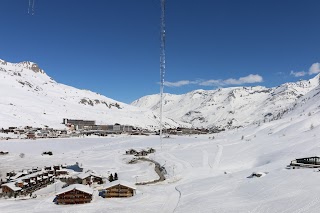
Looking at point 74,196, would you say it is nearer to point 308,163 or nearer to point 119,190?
point 119,190

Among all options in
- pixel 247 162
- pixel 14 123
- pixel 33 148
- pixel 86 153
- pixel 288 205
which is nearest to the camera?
pixel 288 205

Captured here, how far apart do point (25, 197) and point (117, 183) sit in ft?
51.9

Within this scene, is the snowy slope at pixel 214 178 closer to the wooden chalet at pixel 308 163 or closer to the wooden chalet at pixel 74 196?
the wooden chalet at pixel 74 196

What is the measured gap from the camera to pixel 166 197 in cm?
4972

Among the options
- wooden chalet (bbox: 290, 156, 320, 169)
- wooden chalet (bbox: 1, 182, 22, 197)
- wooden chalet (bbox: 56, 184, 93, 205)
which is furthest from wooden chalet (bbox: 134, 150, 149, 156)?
wooden chalet (bbox: 56, 184, 93, 205)

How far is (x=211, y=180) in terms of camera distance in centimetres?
5838

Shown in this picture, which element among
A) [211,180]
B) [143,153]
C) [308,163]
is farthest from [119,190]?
[143,153]

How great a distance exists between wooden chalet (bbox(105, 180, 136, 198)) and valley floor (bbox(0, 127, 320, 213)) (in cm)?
136

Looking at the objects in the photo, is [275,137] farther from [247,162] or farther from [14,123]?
[14,123]

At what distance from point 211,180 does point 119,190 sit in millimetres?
15430

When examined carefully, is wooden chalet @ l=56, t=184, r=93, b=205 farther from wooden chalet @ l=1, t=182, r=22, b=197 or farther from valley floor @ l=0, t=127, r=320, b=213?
wooden chalet @ l=1, t=182, r=22, b=197

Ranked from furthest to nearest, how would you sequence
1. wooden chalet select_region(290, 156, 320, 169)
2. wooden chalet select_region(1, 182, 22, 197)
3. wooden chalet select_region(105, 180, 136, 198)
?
wooden chalet select_region(1, 182, 22, 197) → wooden chalet select_region(290, 156, 320, 169) → wooden chalet select_region(105, 180, 136, 198)

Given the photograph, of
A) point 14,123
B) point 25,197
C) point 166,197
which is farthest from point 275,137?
point 14,123

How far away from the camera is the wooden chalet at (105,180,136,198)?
52.4 metres
